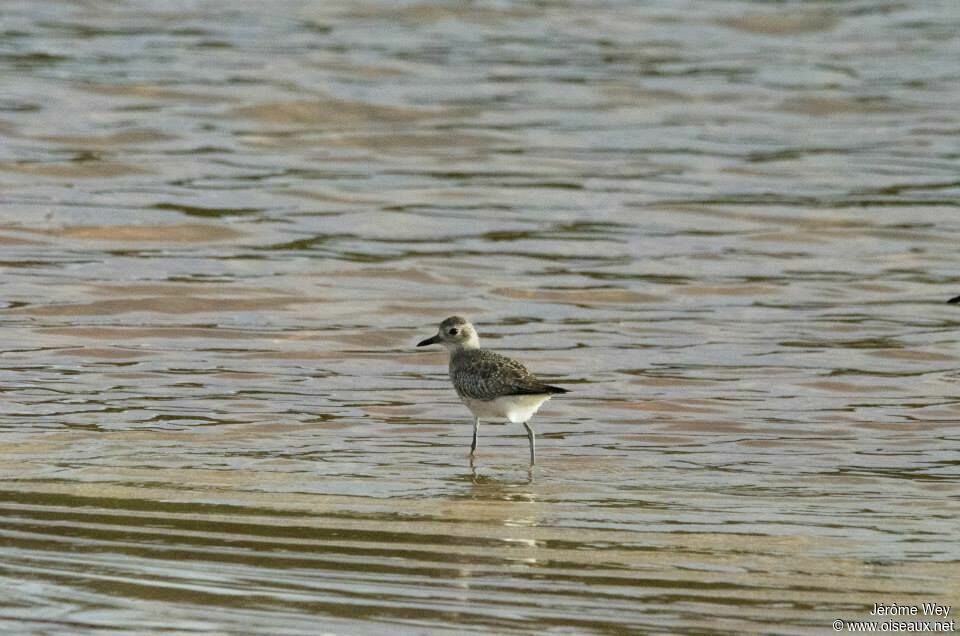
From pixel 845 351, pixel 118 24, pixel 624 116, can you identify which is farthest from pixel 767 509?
pixel 118 24

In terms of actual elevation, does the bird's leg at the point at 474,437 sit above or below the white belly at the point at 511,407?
below

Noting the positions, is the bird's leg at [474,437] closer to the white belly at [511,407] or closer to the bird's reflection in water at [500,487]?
the white belly at [511,407]

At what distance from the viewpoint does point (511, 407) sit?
9508 mm

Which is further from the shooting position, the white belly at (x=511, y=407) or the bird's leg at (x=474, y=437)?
the bird's leg at (x=474, y=437)

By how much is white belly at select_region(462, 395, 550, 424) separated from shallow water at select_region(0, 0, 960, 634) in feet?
0.87

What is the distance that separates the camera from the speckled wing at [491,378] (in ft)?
31.0

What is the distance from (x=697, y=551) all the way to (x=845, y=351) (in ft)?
17.6

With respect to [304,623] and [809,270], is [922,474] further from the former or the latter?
[809,270]

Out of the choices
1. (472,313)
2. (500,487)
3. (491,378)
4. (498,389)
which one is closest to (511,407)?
(498,389)

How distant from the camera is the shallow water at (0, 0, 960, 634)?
707 cm

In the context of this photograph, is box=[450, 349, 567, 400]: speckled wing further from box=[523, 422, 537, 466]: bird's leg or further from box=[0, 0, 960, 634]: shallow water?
box=[0, 0, 960, 634]: shallow water

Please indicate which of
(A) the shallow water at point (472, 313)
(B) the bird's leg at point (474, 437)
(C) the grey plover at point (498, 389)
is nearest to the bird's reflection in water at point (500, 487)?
(A) the shallow water at point (472, 313)

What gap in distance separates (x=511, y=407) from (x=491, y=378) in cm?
22

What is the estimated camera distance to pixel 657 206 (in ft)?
56.0
